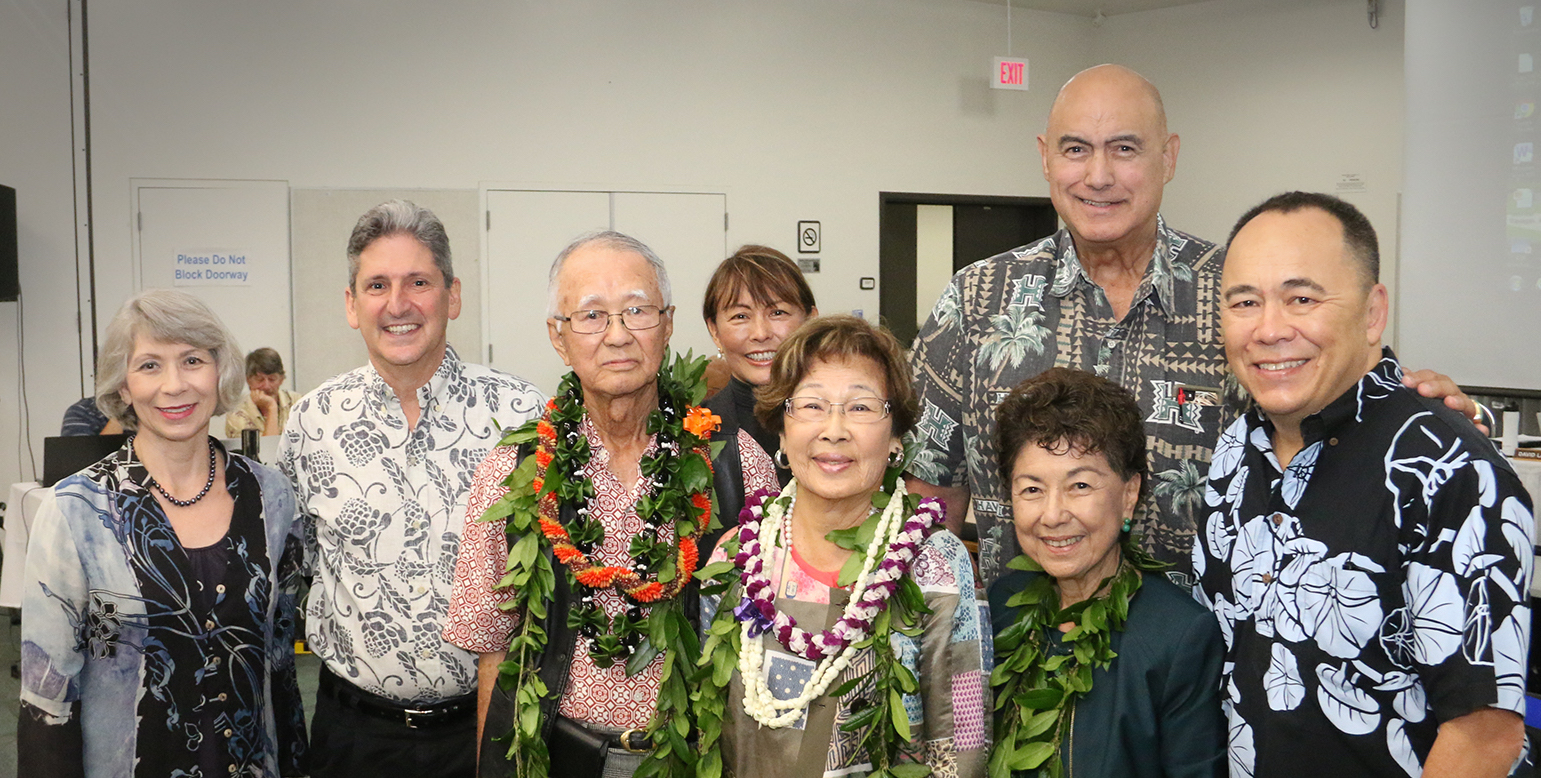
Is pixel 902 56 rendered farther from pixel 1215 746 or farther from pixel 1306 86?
pixel 1215 746

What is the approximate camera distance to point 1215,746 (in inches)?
79.2

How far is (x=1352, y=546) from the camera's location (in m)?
1.80

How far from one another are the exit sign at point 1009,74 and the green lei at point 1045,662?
8.61 m

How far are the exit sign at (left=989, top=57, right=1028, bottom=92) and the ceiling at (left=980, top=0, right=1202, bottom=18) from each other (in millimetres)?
736

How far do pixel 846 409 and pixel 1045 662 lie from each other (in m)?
0.65

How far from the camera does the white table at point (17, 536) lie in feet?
18.1

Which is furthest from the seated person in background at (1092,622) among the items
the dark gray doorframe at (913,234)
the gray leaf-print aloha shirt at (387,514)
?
the dark gray doorframe at (913,234)

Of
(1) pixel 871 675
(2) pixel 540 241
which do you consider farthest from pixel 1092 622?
(2) pixel 540 241

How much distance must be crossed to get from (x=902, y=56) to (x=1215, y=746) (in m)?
9.11

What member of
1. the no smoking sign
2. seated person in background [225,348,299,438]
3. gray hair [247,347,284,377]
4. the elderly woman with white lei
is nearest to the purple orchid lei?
the elderly woman with white lei

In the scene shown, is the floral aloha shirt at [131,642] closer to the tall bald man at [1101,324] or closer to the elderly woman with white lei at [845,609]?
the elderly woman with white lei at [845,609]

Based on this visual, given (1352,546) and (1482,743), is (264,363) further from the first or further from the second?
(1482,743)

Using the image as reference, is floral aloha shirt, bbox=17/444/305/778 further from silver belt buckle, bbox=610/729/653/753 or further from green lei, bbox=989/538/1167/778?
green lei, bbox=989/538/1167/778

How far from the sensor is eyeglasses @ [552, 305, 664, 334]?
228 cm
